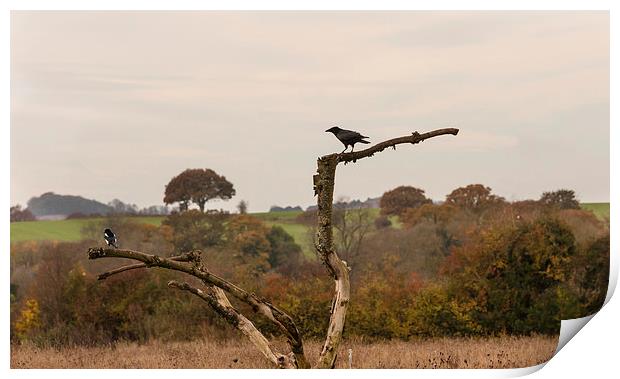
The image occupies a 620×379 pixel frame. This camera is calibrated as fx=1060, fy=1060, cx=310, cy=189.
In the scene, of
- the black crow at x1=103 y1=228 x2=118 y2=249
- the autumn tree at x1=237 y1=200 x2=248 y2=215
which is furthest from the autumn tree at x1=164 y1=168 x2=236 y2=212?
the black crow at x1=103 y1=228 x2=118 y2=249

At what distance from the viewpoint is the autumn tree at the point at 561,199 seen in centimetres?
2009

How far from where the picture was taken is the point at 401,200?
77.8 feet

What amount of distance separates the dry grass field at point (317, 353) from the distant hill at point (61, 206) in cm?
495

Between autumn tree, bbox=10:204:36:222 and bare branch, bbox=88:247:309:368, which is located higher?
autumn tree, bbox=10:204:36:222

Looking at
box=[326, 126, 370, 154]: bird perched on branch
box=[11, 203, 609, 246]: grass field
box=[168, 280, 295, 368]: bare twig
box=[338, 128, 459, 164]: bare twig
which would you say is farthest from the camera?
box=[11, 203, 609, 246]: grass field

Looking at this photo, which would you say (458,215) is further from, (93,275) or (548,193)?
(93,275)

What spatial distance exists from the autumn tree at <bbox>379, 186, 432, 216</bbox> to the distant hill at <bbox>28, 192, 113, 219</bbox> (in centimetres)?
601

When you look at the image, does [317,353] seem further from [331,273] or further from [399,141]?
[399,141]

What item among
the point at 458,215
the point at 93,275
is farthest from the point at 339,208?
the point at 93,275

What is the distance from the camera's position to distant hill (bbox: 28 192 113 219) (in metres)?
21.1

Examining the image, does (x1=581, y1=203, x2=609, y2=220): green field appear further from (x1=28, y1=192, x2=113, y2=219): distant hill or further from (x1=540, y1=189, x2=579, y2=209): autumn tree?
(x1=28, y1=192, x2=113, y2=219): distant hill

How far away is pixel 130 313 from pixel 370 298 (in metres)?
3.96

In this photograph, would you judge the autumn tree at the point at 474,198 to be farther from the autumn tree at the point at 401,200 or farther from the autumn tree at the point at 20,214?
the autumn tree at the point at 20,214

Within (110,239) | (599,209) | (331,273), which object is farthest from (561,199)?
(110,239)
